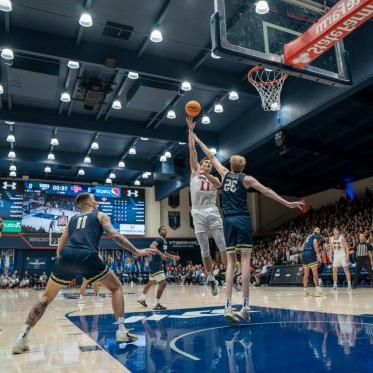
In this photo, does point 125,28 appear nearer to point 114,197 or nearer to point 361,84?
point 361,84

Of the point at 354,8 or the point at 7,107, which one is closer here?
the point at 354,8

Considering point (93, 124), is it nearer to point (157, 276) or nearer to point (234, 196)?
point (157, 276)

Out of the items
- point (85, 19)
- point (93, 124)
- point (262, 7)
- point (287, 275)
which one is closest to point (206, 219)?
point (262, 7)

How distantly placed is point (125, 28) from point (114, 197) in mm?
17108

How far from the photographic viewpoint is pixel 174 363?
123 inches

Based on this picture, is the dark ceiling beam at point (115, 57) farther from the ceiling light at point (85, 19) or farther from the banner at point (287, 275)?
the banner at point (287, 275)

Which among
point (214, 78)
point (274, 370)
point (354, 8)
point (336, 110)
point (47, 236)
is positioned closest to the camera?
point (274, 370)

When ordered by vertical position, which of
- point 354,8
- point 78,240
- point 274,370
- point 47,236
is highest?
point 354,8

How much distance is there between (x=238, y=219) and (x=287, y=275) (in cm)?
1371

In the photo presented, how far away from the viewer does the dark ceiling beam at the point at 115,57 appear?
10.6 metres

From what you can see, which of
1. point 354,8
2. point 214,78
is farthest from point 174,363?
point 214,78

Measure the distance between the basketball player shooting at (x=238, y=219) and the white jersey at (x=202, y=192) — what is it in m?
0.82

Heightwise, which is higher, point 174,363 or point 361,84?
point 361,84

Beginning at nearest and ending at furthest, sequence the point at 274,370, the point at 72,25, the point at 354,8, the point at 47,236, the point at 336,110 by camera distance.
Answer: the point at 274,370 < the point at 354,8 < the point at 72,25 < the point at 336,110 < the point at 47,236
